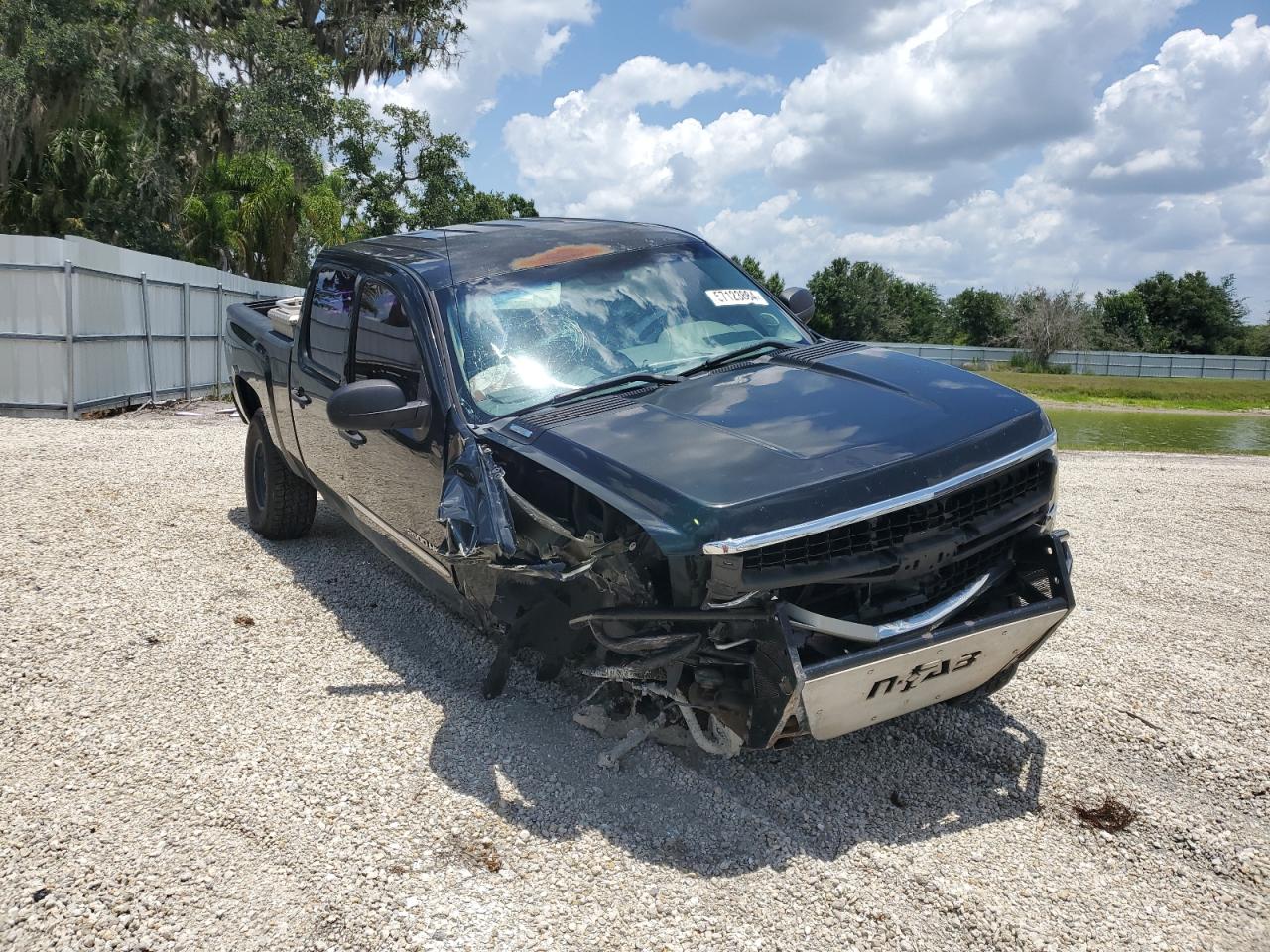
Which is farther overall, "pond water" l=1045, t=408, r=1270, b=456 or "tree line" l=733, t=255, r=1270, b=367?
"tree line" l=733, t=255, r=1270, b=367

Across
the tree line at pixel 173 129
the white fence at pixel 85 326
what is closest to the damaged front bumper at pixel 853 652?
the white fence at pixel 85 326

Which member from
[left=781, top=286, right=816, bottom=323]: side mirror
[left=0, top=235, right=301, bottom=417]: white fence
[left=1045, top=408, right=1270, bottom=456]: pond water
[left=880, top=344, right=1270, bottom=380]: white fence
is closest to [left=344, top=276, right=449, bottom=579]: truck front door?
[left=781, top=286, right=816, bottom=323]: side mirror

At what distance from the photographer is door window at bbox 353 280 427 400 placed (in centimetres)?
425

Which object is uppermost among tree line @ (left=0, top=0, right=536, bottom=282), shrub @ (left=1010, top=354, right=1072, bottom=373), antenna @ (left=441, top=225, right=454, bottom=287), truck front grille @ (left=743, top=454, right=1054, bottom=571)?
tree line @ (left=0, top=0, right=536, bottom=282)

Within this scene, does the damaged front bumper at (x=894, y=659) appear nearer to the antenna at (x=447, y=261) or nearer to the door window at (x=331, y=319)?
the antenna at (x=447, y=261)

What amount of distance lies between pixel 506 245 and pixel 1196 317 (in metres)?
79.8

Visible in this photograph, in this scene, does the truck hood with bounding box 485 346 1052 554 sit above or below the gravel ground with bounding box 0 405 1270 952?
above

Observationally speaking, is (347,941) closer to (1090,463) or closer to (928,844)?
(928,844)

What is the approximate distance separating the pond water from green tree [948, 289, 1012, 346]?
4846 cm

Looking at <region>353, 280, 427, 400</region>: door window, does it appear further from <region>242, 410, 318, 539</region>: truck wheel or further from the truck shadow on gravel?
<region>242, 410, 318, 539</region>: truck wheel

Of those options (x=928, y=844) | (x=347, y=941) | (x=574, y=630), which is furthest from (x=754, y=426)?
(x=347, y=941)

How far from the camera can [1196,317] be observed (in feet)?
Result: 239

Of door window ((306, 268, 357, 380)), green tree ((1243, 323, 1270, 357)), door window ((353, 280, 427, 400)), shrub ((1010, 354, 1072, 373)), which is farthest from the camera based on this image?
green tree ((1243, 323, 1270, 357))

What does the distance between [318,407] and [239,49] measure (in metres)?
25.1
